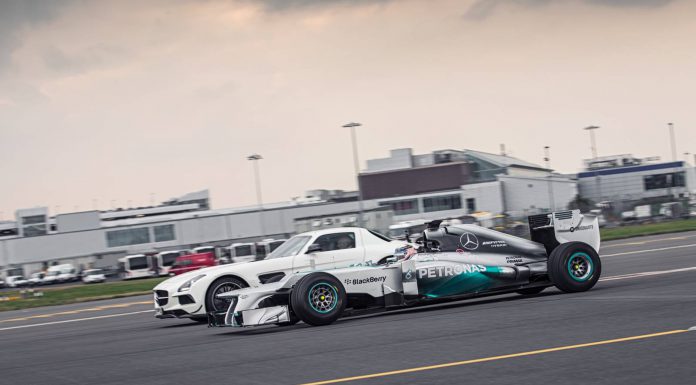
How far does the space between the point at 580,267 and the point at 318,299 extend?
4.32m

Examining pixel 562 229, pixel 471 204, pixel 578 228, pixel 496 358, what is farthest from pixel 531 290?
pixel 471 204

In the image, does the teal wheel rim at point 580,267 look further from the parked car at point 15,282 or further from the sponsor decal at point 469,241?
the parked car at point 15,282

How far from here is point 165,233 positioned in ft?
284

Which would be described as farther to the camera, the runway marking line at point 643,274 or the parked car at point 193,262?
the parked car at point 193,262

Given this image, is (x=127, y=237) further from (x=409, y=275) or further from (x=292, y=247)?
(x=409, y=275)

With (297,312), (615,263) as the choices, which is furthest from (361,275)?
(615,263)

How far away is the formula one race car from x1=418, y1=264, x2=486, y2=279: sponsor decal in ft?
0.05

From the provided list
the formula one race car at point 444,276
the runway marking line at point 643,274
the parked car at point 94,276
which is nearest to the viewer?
the formula one race car at point 444,276

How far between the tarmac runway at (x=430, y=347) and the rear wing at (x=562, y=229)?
88cm

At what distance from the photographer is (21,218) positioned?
302ft

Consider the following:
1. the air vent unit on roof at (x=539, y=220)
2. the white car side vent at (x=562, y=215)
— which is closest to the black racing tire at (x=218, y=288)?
the air vent unit on roof at (x=539, y=220)

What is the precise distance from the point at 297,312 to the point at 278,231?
234 feet

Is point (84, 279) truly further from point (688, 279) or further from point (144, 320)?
point (688, 279)

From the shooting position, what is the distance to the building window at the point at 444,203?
85625mm
